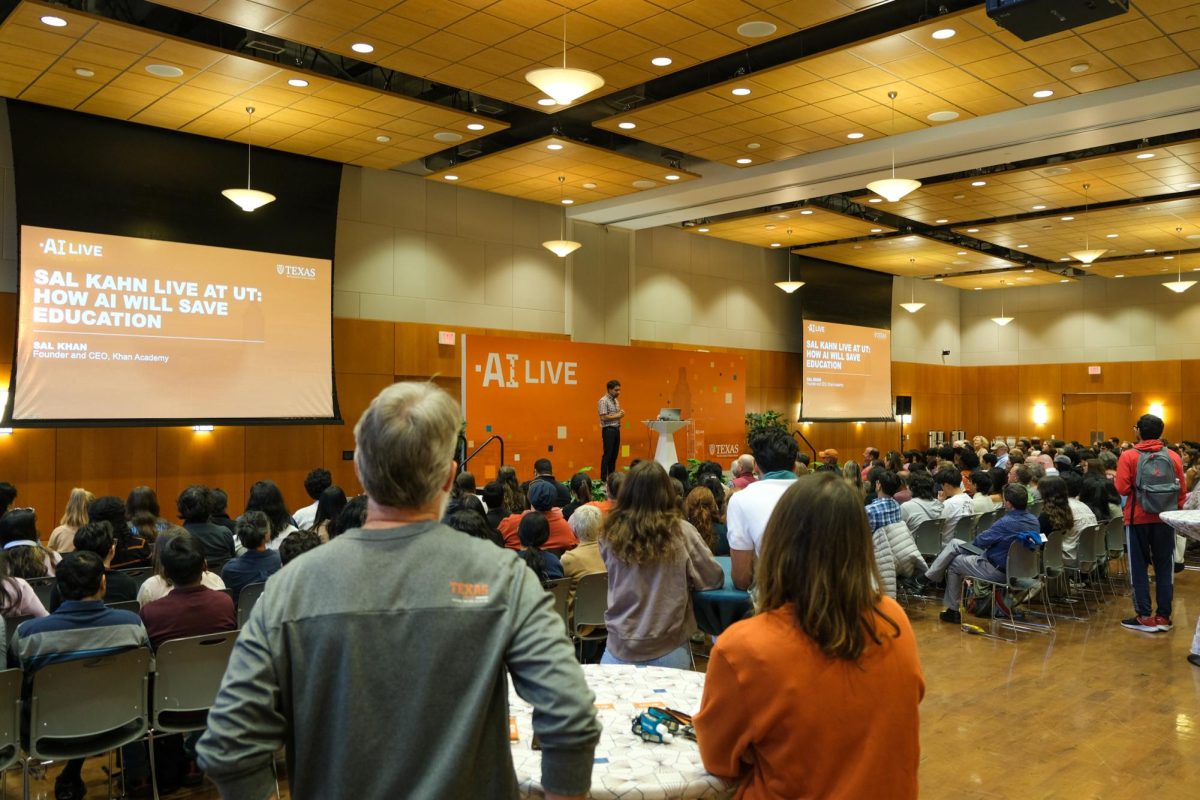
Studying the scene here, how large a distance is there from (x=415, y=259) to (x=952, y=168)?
735 centimetres

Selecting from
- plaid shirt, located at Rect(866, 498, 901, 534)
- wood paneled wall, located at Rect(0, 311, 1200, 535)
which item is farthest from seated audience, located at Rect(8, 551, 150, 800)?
wood paneled wall, located at Rect(0, 311, 1200, 535)

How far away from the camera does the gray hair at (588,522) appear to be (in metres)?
5.52

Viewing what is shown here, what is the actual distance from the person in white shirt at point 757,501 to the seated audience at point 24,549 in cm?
394

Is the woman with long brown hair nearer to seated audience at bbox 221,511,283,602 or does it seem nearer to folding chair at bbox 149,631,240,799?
folding chair at bbox 149,631,240,799

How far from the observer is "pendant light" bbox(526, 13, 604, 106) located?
6820mm

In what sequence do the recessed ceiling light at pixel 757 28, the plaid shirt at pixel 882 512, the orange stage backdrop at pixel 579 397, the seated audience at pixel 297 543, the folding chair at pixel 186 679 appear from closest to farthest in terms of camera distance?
1. the folding chair at pixel 186 679
2. the seated audience at pixel 297 543
3. the plaid shirt at pixel 882 512
4. the recessed ceiling light at pixel 757 28
5. the orange stage backdrop at pixel 579 397

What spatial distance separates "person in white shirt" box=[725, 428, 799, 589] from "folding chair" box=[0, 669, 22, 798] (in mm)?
2860

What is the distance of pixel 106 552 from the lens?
4723 mm

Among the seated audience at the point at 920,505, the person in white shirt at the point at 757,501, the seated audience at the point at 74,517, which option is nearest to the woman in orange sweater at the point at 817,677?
the person in white shirt at the point at 757,501

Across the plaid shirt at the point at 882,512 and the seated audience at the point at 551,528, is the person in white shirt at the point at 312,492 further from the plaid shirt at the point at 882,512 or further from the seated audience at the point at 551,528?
the plaid shirt at the point at 882,512

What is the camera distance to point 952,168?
37.3 ft

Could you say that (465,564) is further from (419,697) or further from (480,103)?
(480,103)

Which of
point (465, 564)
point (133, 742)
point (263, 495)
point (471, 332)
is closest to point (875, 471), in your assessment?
point (263, 495)

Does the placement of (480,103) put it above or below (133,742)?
above
